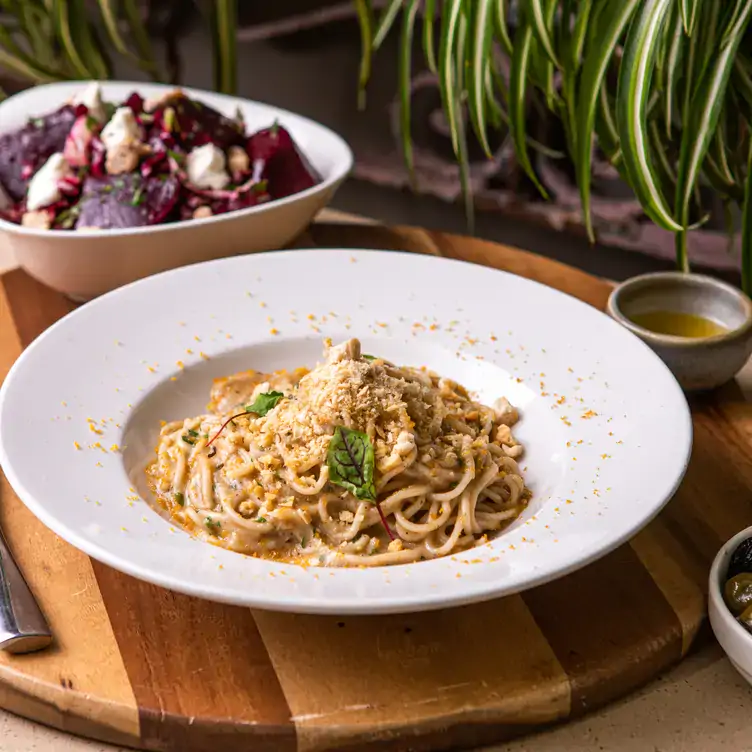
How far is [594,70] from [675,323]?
67 centimetres

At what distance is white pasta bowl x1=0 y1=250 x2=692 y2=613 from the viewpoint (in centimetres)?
173

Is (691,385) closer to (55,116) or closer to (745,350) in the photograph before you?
(745,350)

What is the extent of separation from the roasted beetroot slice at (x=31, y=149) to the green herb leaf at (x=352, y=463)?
1.55m

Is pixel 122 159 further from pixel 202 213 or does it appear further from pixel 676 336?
pixel 676 336

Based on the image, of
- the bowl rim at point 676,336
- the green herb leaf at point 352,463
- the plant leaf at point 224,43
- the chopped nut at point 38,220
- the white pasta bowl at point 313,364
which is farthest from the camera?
the plant leaf at point 224,43

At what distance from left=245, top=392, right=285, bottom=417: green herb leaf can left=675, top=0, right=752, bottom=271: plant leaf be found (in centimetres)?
110

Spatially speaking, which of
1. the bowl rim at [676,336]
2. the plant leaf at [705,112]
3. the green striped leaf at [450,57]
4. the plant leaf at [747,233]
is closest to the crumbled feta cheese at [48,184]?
the green striped leaf at [450,57]

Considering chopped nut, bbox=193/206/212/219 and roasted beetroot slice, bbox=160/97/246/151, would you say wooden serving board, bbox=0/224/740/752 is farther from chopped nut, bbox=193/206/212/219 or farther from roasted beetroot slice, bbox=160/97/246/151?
roasted beetroot slice, bbox=160/97/246/151

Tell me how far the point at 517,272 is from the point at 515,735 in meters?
1.62

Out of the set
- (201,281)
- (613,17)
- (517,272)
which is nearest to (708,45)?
(613,17)

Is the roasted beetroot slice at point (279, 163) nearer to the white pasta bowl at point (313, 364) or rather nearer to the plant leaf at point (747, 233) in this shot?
the white pasta bowl at point (313, 364)

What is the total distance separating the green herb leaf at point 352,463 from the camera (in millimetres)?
2016

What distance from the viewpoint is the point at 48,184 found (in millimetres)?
2885

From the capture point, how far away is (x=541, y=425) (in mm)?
2305
